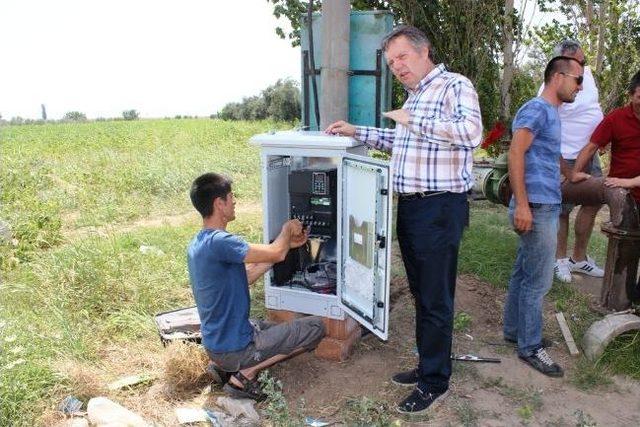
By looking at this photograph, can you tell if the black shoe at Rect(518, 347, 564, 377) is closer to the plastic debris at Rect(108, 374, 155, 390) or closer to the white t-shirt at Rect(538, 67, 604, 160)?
the white t-shirt at Rect(538, 67, 604, 160)

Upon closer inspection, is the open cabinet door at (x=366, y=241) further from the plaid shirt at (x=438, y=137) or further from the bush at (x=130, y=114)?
the bush at (x=130, y=114)

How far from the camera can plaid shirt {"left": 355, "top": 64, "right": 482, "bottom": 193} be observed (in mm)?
2680

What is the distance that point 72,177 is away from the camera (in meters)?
10.5

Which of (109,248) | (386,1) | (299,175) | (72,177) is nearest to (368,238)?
(299,175)

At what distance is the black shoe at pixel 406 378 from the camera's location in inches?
132

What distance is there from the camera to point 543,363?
3514 mm

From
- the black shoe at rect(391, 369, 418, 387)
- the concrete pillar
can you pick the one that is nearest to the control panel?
the concrete pillar

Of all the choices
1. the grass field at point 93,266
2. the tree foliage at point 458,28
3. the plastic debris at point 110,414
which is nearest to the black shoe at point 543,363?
the grass field at point 93,266

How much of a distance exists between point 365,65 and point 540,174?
144cm

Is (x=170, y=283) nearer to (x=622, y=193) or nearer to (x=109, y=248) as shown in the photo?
(x=109, y=248)

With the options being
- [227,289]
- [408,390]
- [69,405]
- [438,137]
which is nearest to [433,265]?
[438,137]

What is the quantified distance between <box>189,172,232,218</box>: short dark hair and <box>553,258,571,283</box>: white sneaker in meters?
3.25

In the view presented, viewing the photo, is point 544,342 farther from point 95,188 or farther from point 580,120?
point 95,188

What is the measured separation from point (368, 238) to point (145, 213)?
20.9 feet
